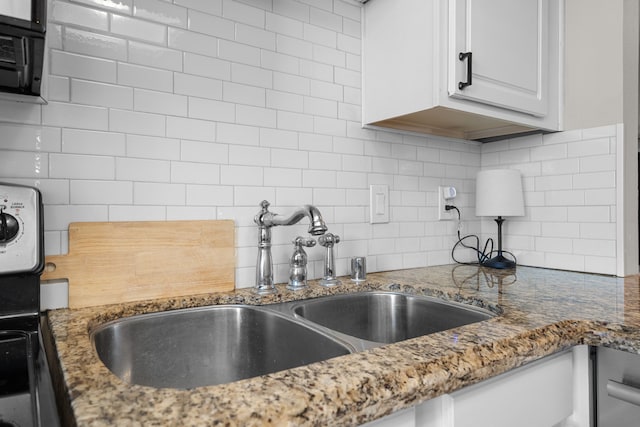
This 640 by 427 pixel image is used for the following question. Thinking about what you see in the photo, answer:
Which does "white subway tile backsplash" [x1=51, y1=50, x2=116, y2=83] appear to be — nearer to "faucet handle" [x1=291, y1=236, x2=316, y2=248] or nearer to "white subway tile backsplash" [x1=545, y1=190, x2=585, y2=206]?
"faucet handle" [x1=291, y1=236, x2=316, y2=248]

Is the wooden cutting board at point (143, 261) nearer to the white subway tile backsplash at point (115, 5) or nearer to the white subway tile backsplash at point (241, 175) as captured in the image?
the white subway tile backsplash at point (241, 175)

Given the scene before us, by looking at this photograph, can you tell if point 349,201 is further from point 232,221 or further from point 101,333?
point 101,333

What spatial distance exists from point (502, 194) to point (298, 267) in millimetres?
953

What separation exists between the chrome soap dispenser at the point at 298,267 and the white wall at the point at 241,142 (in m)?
0.08

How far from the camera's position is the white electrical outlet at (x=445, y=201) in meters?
1.69

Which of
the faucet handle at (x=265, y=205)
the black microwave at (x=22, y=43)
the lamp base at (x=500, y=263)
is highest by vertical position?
the black microwave at (x=22, y=43)

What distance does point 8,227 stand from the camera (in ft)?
2.51

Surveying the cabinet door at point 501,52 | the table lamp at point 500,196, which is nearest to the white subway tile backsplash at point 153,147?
the cabinet door at point 501,52

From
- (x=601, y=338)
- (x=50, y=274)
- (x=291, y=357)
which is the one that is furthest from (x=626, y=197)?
(x=50, y=274)

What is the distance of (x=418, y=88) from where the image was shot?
1.25 meters

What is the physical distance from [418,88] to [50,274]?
1.16m

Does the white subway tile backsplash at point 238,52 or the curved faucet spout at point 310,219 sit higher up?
A: the white subway tile backsplash at point 238,52

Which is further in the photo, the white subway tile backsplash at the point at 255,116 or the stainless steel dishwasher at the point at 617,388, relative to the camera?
the white subway tile backsplash at the point at 255,116

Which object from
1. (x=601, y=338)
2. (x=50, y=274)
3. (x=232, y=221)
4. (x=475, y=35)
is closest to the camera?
(x=601, y=338)
